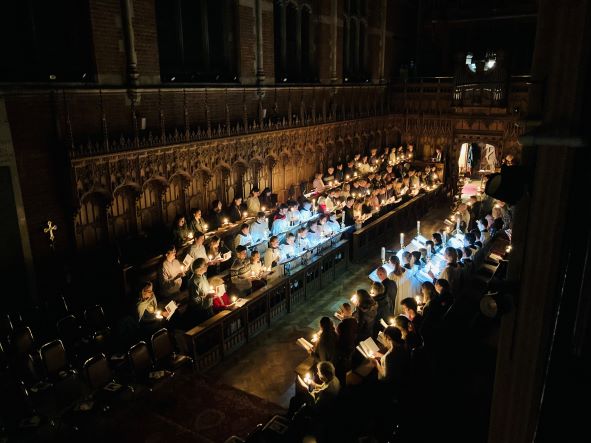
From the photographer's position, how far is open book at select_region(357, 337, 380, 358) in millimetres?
7527

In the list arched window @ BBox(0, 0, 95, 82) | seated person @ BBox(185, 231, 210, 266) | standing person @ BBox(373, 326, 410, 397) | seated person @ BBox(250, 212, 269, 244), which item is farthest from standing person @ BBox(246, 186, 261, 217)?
standing person @ BBox(373, 326, 410, 397)

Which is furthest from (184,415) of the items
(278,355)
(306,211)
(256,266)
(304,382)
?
(306,211)

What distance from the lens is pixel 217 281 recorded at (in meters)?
9.45

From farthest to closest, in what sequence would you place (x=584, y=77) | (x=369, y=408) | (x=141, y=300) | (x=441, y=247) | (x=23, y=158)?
(x=441, y=247)
(x=23, y=158)
(x=141, y=300)
(x=369, y=408)
(x=584, y=77)

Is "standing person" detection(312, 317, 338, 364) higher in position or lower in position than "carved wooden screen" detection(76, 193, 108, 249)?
lower

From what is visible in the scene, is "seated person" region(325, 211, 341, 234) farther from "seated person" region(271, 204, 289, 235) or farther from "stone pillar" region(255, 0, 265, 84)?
"stone pillar" region(255, 0, 265, 84)

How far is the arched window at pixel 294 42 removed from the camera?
55.8 feet

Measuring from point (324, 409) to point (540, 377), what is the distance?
3297 mm

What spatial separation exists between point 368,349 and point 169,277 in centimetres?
449

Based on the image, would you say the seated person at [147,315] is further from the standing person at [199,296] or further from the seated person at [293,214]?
the seated person at [293,214]

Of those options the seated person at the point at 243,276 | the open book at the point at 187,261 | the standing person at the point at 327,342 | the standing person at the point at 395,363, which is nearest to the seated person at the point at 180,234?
the open book at the point at 187,261

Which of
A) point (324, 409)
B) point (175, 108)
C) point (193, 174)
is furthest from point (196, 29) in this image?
point (324, 409)

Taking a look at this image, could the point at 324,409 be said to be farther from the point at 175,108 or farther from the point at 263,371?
the point at 175,108

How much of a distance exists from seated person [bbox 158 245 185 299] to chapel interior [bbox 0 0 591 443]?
2.8 inches
